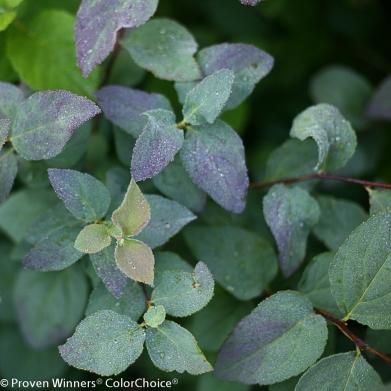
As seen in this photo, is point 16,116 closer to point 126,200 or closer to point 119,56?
point 126,200

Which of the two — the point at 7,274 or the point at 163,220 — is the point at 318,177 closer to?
the point at 163,220

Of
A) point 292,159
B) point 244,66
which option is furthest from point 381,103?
point 244,66

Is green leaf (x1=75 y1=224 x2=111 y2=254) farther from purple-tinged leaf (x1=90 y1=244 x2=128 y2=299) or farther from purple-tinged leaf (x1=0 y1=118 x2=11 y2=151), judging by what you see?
purple-tinged leaf (x1=0 y1=118 x2=11 y2=151)

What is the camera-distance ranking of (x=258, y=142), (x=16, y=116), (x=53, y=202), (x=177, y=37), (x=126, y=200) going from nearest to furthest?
(x=126, y=200)
(x=16, y=116)
(x=177, y=37)
(x=53, y=202)
(x=258, y=142)

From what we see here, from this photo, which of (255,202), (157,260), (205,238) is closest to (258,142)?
(255,202)

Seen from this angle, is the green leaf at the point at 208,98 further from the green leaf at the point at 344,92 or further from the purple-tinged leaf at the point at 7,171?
the green leaf at the point at 344,92

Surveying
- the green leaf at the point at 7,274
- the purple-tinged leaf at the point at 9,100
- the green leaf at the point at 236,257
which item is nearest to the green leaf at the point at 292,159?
the green leaf at the point at 236,257
